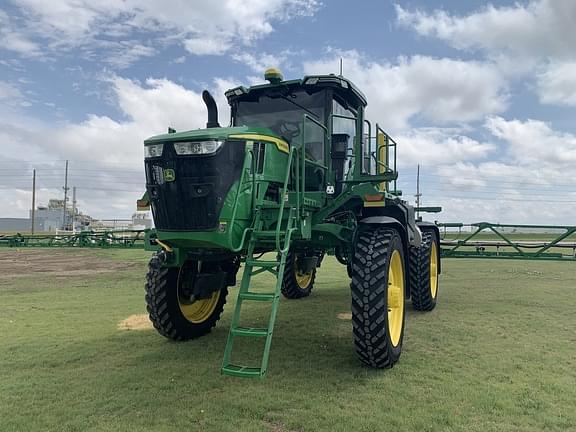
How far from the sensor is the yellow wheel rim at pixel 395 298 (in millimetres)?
5371

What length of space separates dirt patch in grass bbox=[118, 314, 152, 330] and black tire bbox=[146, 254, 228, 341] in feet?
3.44

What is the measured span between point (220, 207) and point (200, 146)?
0.62m

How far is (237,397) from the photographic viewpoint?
4.23 m

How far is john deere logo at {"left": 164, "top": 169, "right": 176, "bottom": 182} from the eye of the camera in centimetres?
484

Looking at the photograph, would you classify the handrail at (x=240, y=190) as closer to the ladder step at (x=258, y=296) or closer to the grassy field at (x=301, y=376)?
the ladder step at (x=258, y=296)

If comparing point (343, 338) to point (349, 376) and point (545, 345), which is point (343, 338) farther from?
point (545, 345)

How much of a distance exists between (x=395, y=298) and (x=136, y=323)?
3950 millimetres

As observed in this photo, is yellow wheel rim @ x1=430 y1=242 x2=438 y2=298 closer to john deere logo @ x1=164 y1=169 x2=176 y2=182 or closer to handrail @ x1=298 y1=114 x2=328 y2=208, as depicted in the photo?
handrail @ x1=298 y1=114 x2=328 y2=208

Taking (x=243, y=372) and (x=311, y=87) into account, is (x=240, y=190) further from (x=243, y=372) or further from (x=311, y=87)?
(x=311, y=87)

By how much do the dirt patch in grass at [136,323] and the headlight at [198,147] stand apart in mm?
3212

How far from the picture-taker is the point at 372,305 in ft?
15.5

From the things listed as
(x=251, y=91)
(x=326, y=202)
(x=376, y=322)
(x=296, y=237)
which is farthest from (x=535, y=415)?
(x=251, y=91)

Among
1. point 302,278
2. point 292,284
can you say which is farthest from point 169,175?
point 302,278

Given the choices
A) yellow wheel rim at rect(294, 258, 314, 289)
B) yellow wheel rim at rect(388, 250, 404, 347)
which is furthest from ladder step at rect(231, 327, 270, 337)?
yellow wheel rim at rect(294, 258, 314, 289)
